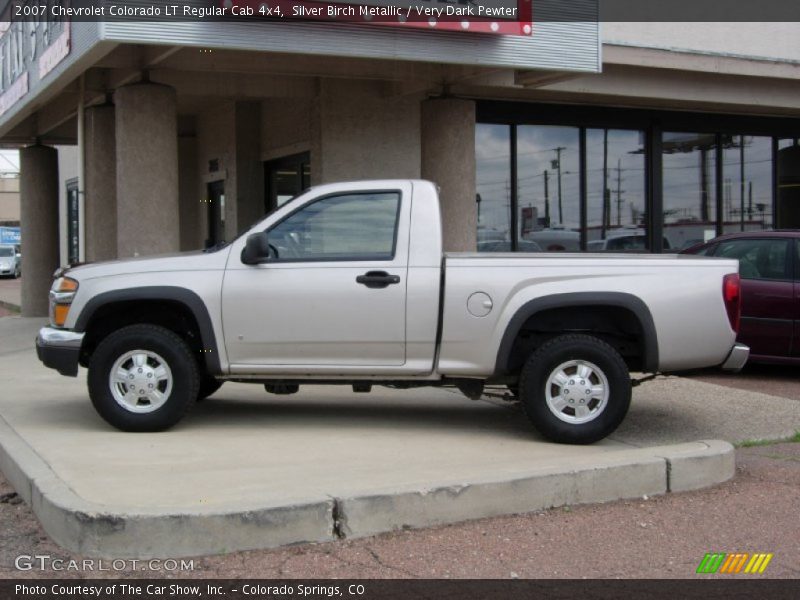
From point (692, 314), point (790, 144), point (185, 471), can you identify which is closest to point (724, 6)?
point (790, 144)

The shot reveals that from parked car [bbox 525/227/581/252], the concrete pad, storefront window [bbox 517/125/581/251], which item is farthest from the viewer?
parked car [bbox 525/227/581/252]

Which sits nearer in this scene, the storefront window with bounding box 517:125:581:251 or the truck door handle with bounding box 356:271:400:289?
the truck door handle with bounding box 356:271:400:289

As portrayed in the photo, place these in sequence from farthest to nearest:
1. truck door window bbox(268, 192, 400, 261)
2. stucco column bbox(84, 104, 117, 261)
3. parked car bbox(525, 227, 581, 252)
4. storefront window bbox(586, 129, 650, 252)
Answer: storefront window bbox(586, 129, 650, 252) → parked car bbox(525, 227, 581, 252) → stucco column bbox(84, 104, 117, 261) → truck door window bbox(268, 192, 400, 261)

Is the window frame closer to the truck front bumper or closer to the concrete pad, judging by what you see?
the concrete pad

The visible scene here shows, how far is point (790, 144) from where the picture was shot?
1869cm

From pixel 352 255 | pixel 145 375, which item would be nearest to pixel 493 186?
pixel 352 255

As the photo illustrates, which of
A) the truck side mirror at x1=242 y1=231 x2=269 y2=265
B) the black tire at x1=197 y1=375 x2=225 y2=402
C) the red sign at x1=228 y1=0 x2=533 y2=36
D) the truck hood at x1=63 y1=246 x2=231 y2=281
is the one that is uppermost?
the red sign at x1=228 y1=0 x2=533 y2=36

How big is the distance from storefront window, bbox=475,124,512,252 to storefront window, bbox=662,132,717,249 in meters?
3.36

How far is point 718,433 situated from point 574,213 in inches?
344

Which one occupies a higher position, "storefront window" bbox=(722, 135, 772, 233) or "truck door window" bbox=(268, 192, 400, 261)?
"storefront window" bbox=(722, 135, 772, 233)

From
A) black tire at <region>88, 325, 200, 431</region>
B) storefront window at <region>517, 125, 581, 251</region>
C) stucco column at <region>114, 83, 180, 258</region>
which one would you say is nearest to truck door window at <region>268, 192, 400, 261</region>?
black tire at <region>88, 325, 200, 431</region>

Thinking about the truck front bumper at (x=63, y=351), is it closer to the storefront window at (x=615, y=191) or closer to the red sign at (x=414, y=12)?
the red sign at (x=414, y=12)

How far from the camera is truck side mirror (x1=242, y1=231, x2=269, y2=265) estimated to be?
679 centimetres

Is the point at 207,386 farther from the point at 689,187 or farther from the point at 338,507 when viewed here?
the point at 689,187
